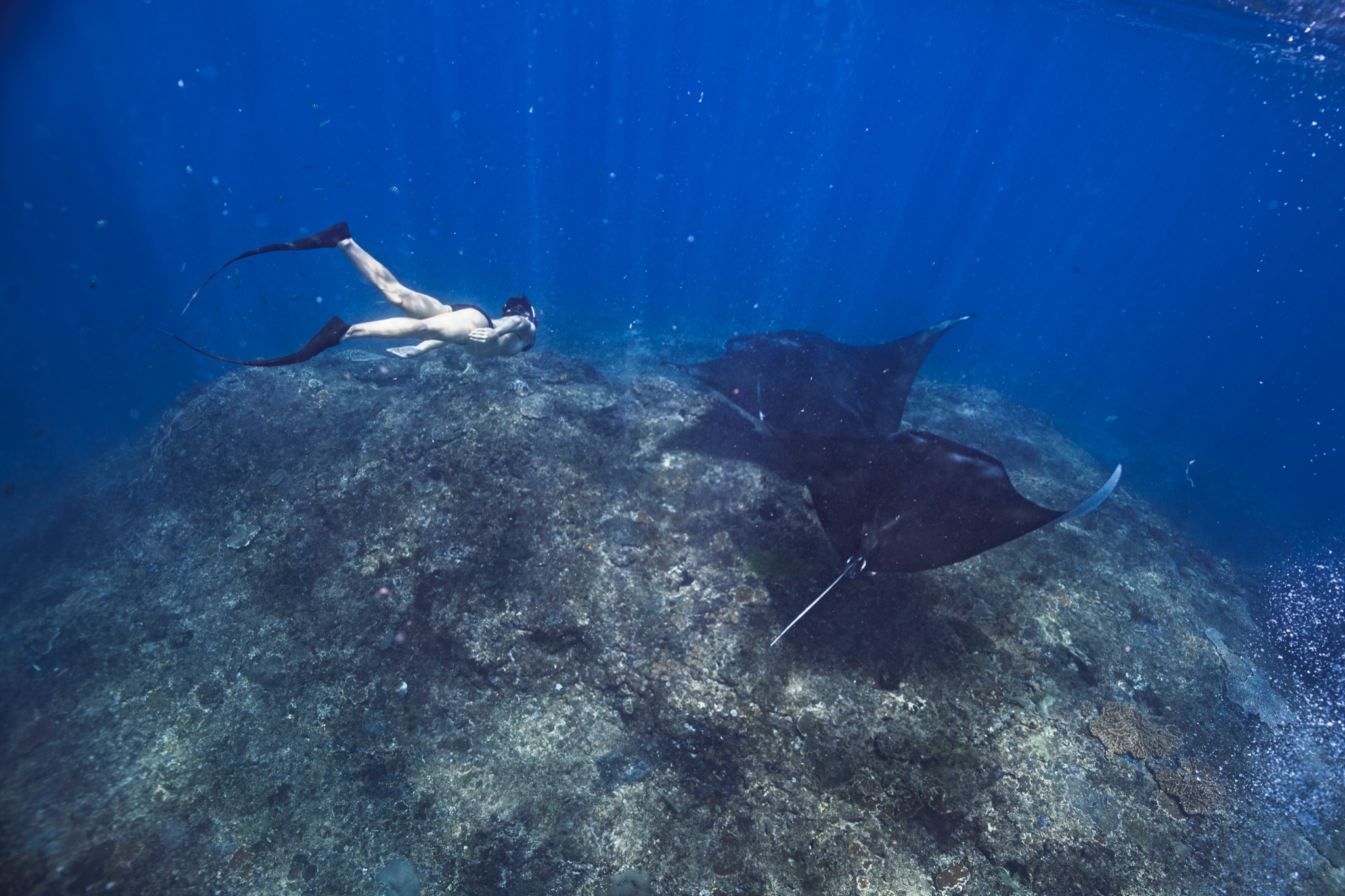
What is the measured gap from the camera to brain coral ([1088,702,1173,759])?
3562 millimetres

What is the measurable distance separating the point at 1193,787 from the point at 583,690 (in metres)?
4.35

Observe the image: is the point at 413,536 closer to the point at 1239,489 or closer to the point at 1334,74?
the point at 1239,489

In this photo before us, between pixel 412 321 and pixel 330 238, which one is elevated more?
pixel 330 238

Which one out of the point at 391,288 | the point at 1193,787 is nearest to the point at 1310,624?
the point at 1193,787

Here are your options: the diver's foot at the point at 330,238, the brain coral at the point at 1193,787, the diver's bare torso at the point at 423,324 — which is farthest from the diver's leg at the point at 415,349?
the brain coral at the point at 1193,787

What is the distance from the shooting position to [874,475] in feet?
13.3

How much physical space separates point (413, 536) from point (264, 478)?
2246mm

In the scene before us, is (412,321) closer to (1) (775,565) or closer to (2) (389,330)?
(2) (389,330)

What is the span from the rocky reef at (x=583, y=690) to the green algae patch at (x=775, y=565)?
30 millimetres

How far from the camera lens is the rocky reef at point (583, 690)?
123 inches

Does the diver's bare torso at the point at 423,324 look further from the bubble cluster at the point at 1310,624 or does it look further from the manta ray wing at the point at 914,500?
the bubble cluster at the point at 1310,624

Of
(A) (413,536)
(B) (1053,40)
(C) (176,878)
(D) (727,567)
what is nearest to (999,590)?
(D) (727,567)

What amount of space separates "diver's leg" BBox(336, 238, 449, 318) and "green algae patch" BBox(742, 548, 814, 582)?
3592mm

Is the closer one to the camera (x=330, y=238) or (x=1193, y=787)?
(x=1193, y=787)
